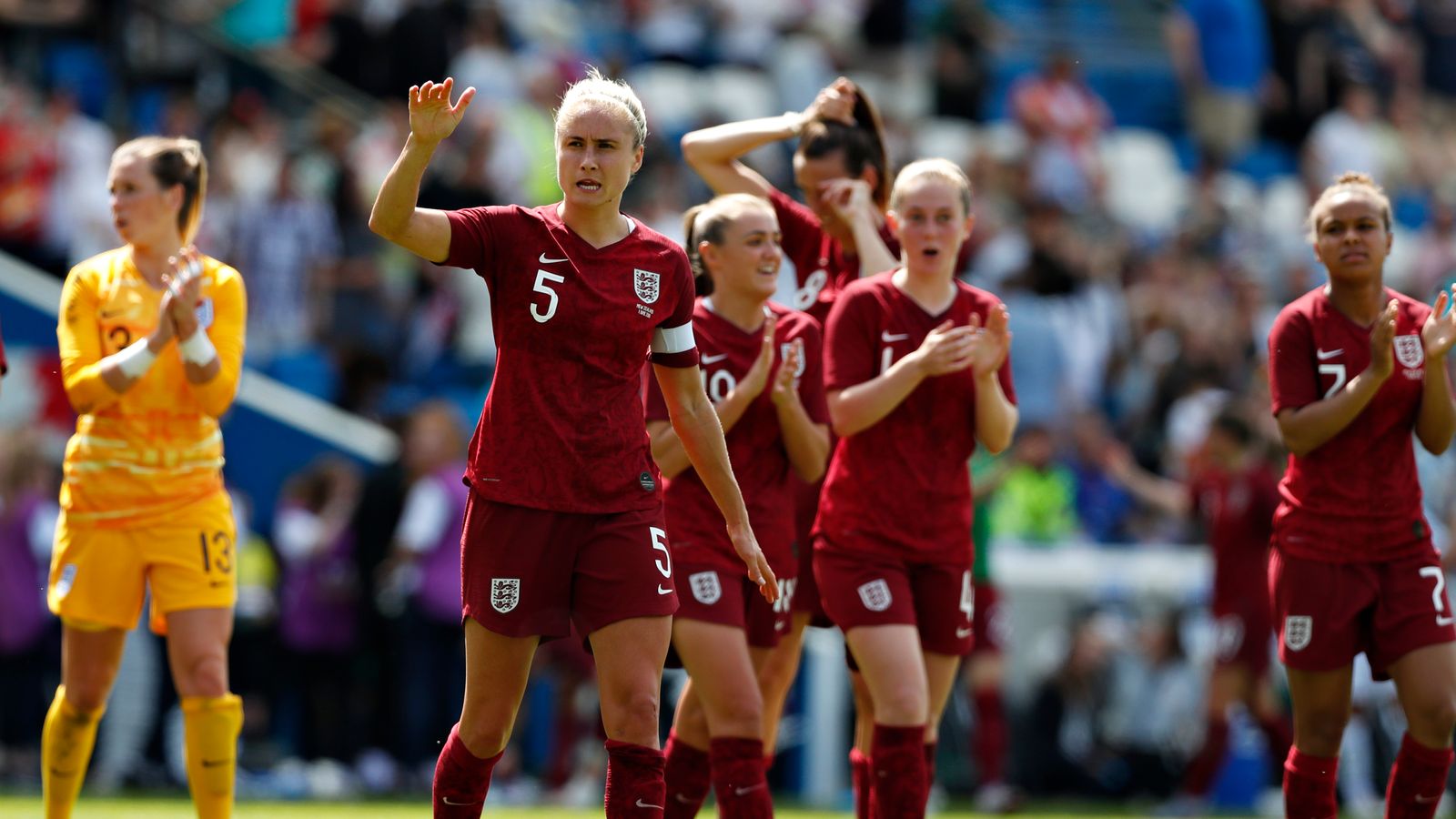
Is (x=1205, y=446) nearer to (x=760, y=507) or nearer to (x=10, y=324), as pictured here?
(x=760, y=507)

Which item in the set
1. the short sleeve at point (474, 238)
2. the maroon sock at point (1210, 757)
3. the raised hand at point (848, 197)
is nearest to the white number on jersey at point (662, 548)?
the short sleeve at point (474, 238)

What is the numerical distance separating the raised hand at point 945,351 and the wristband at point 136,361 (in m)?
2.82

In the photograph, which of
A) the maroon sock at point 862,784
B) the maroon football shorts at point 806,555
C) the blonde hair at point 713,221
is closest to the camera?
the blonde hair at point 713,221

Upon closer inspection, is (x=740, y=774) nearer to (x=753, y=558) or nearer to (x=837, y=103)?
(x=753, y=558)

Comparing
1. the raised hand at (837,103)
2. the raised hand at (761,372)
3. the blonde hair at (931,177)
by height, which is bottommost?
the raised hand at (761,372)

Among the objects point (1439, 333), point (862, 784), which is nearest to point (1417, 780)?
point (1439, 333)

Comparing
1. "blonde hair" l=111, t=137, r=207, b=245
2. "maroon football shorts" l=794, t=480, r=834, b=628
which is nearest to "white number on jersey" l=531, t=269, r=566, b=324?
"maroon football shorts" l=794, t=480, r=834, b=628

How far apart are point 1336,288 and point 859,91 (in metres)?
2.14

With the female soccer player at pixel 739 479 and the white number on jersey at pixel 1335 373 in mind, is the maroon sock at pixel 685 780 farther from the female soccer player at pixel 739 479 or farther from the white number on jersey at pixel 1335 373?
the white number on jersey at pixel 1335 373

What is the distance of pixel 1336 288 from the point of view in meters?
7.69

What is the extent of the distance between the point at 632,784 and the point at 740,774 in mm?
1096

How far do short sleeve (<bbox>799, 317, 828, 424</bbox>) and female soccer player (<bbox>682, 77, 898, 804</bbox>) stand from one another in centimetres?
56

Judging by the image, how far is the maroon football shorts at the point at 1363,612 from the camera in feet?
24.5

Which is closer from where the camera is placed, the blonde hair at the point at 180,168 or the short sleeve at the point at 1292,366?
the short sleeve at the point at 1292,366
